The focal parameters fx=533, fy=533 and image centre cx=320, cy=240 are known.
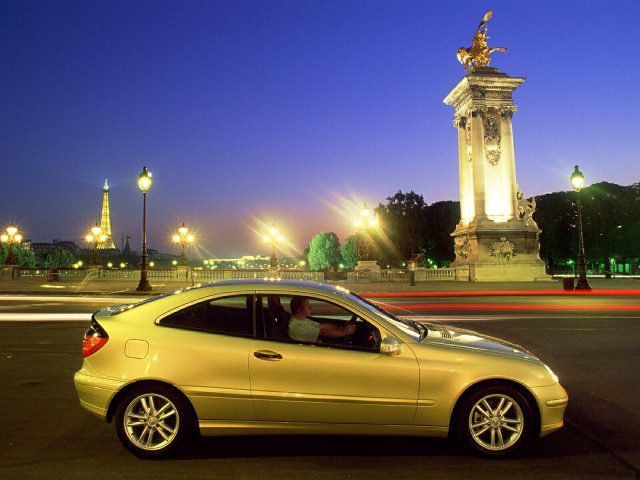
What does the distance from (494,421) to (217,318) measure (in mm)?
2595

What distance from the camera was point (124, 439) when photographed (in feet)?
14.9

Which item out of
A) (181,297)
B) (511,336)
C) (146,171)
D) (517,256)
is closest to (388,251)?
(517,256)

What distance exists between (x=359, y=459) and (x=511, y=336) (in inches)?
312

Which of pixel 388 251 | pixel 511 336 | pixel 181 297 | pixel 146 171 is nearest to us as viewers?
pixel 181 297

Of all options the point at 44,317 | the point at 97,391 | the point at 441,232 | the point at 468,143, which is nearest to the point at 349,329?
the point at 97,391

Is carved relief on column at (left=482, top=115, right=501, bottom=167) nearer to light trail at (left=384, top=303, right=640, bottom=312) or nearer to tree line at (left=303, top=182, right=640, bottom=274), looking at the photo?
tree line at (left=303, top=182, right=640, bottom=274)

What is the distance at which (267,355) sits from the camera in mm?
4594

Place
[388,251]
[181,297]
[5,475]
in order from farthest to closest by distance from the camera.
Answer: [388,251] < [181,297] < [5,475]

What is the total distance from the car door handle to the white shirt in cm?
28

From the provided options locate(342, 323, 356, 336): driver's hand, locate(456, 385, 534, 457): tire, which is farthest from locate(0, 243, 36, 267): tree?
locate(456, 385, 534, 457): tire

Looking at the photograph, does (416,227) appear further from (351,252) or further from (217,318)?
(217,318)

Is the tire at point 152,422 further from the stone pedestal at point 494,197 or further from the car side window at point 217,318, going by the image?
the stone pedestal at point 494,197

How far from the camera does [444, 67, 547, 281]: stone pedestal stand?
4294 centimetres

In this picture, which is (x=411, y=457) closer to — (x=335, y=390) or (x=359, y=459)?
(x=359, y=459)
